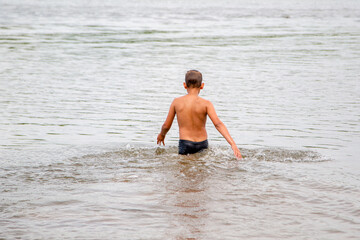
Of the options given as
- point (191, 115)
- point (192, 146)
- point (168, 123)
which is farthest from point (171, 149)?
point (191, 115)

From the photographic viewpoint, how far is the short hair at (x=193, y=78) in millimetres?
7891

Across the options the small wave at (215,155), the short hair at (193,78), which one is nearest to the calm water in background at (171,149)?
the small wave at (215,155)

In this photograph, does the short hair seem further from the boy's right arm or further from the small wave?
the small wave

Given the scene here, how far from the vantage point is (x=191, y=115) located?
26.7ft

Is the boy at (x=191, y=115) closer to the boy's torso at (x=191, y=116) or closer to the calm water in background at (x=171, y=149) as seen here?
the boy's torso at (x=191, y=116)

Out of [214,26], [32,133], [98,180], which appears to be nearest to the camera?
[98,180]

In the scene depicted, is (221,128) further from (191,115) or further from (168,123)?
(168,123)

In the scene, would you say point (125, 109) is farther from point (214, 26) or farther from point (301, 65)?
point (214, 26)

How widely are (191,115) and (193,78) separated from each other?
21.0 inches

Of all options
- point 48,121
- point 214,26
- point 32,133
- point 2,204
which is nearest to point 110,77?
point 48,121

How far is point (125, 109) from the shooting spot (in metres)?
13.0

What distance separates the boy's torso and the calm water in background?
1.08 ft

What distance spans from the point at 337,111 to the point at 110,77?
→ 24.7ft

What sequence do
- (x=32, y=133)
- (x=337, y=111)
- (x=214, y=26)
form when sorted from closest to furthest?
(x=32, y=133) < (x=337, y=111) < (x=214, y=26)
